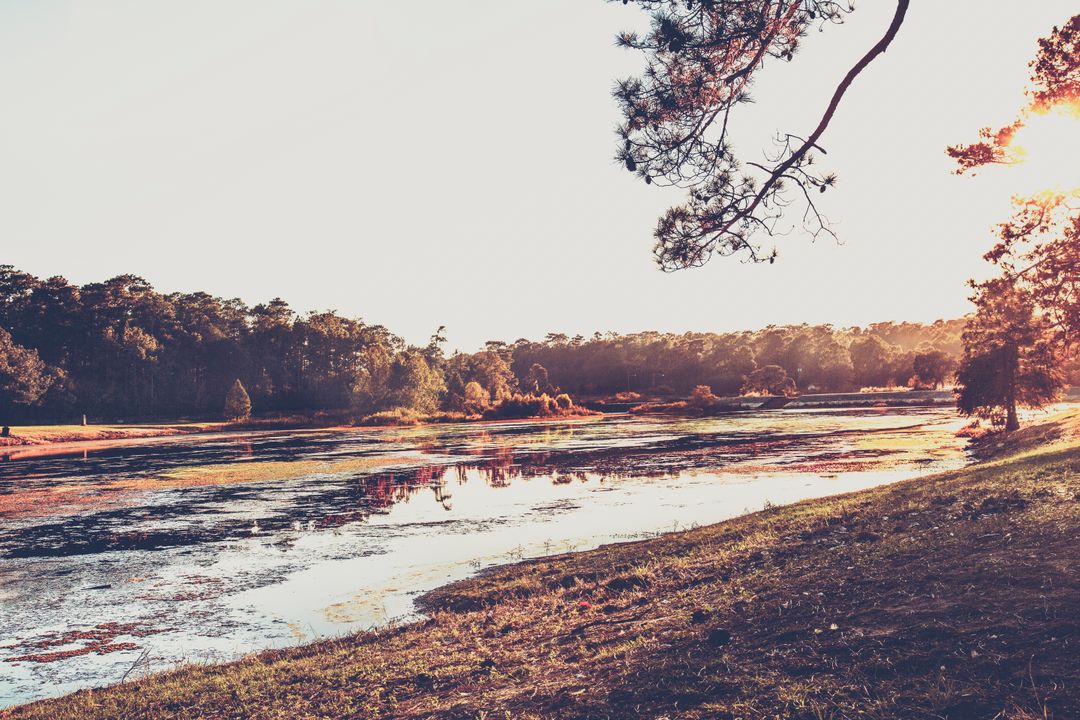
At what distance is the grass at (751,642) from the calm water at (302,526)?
7.67 feet

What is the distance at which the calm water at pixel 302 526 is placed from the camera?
39.7 ft

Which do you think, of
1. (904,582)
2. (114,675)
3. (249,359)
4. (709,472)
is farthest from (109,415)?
(904,582)

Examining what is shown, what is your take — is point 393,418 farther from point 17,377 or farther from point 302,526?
point 302,526

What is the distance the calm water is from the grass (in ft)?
7.67

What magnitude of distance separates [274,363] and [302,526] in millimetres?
127136

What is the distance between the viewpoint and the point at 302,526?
70.5 feet

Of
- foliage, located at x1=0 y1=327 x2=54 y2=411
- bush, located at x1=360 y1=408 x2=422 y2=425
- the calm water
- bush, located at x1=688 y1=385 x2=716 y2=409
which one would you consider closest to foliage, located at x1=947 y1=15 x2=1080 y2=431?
the calm water

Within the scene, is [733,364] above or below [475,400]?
above

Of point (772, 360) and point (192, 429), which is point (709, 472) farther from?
point (772, 360)

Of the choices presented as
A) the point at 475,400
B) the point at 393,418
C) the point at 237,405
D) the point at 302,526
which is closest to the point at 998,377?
A: the point at 302,526

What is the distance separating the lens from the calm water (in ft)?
39.7

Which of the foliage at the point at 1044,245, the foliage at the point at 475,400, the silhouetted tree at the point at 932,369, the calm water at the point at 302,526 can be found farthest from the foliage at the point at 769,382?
the foliage at the point at 1044,245

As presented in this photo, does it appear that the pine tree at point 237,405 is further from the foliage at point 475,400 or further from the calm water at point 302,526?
the calm water at point 302,526

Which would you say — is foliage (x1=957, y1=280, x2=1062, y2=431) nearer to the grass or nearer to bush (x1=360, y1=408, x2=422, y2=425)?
the grass
